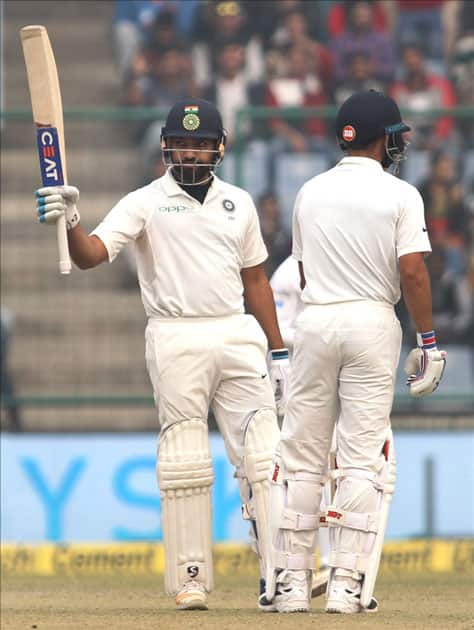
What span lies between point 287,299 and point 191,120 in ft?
5.35

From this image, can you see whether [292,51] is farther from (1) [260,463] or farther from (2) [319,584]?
(1) [260,463]

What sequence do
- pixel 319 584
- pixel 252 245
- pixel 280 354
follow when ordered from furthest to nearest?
pixel 319 584
pixel 280 354
pixel 252 245

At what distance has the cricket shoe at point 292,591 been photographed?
6.50 metres

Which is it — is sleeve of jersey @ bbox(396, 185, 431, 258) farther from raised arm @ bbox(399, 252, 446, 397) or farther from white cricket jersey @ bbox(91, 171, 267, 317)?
white cricket jersey @ bbox(91, 171, 267, 317)

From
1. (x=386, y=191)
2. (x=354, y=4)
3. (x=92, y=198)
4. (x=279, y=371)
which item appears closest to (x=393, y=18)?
(x=354, y=4)

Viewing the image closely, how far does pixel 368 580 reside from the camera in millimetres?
6387

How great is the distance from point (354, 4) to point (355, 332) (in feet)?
27.0

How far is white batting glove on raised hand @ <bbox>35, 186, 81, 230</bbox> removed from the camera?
6324 mm

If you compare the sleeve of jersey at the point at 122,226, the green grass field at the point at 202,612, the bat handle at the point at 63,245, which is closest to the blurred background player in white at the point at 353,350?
the green grass field at the point at 202,612

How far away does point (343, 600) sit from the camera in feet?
20.8

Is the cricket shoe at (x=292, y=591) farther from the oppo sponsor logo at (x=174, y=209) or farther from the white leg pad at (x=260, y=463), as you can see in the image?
the oppo sponsor logo at (x=174, y=209)

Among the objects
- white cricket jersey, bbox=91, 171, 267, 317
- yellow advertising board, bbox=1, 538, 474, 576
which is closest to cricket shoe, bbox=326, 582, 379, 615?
white cricket jersey, bbox=91, 171, 267, 317

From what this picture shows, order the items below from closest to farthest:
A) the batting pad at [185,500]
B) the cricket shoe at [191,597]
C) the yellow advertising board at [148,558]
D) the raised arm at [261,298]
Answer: the cricket shoe at [191,597] < the batting pad at [185,500] < the raised arm at [261,298] < the yellow advertising board at [148,558]

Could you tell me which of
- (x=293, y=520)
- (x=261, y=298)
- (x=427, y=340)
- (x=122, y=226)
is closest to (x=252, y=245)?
(x=261, y=298)
